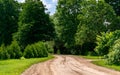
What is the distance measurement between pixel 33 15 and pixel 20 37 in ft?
20.8

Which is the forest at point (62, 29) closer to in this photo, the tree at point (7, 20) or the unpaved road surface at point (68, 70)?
the tree at point (7, 20)

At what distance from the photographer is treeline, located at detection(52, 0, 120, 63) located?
5007 centimetres

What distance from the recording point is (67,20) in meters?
97.2

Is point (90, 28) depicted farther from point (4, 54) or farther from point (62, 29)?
point (62, 29)

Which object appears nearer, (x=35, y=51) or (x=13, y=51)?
(x=13, y=51)

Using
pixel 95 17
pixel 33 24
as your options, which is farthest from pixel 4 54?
pixel 33 24

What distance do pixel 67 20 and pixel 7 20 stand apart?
1755 centimetres

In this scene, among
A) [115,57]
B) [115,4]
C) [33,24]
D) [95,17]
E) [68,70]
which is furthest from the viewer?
[33,24]

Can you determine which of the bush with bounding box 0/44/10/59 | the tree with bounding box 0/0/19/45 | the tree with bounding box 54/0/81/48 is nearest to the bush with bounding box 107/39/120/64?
the bush with bounding box 0/44/10/59

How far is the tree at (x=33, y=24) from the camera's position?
3246 inches

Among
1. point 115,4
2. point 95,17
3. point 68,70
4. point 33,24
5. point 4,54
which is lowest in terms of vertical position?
point 68,70

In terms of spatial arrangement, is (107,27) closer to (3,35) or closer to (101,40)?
(101,40)

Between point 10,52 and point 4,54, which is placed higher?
point 10,52

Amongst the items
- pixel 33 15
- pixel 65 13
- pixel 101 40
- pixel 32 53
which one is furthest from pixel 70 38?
pixel 101 40
